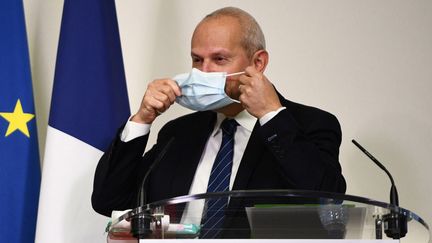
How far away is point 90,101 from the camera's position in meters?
2.62

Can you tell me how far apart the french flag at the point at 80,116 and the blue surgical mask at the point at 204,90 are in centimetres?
55

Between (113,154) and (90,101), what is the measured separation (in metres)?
0.56

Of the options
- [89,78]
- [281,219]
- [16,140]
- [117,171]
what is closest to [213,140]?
[117,171]

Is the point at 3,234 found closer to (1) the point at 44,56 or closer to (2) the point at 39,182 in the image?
(2) the point at 39,182

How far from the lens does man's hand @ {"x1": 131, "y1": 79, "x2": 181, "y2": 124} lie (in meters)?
2.09

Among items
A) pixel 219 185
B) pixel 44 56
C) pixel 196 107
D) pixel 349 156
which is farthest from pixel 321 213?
pixel 44 56

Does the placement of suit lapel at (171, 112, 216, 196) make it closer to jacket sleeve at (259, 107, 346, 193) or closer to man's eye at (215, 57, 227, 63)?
man's eye at (215, 57, 227, 63)

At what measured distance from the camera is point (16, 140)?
260 cm

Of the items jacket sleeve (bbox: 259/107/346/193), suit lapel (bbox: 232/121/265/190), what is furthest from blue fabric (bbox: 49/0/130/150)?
jacket sleeve (bbox: 259/107/346/193)

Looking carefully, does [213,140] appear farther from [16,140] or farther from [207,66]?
[16,140]

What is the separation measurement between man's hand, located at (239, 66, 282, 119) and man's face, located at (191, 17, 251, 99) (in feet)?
0.72

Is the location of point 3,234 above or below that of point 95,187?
below

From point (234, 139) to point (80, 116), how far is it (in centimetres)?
66

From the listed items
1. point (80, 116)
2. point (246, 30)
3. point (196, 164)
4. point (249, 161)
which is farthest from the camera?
point (80, 116)
